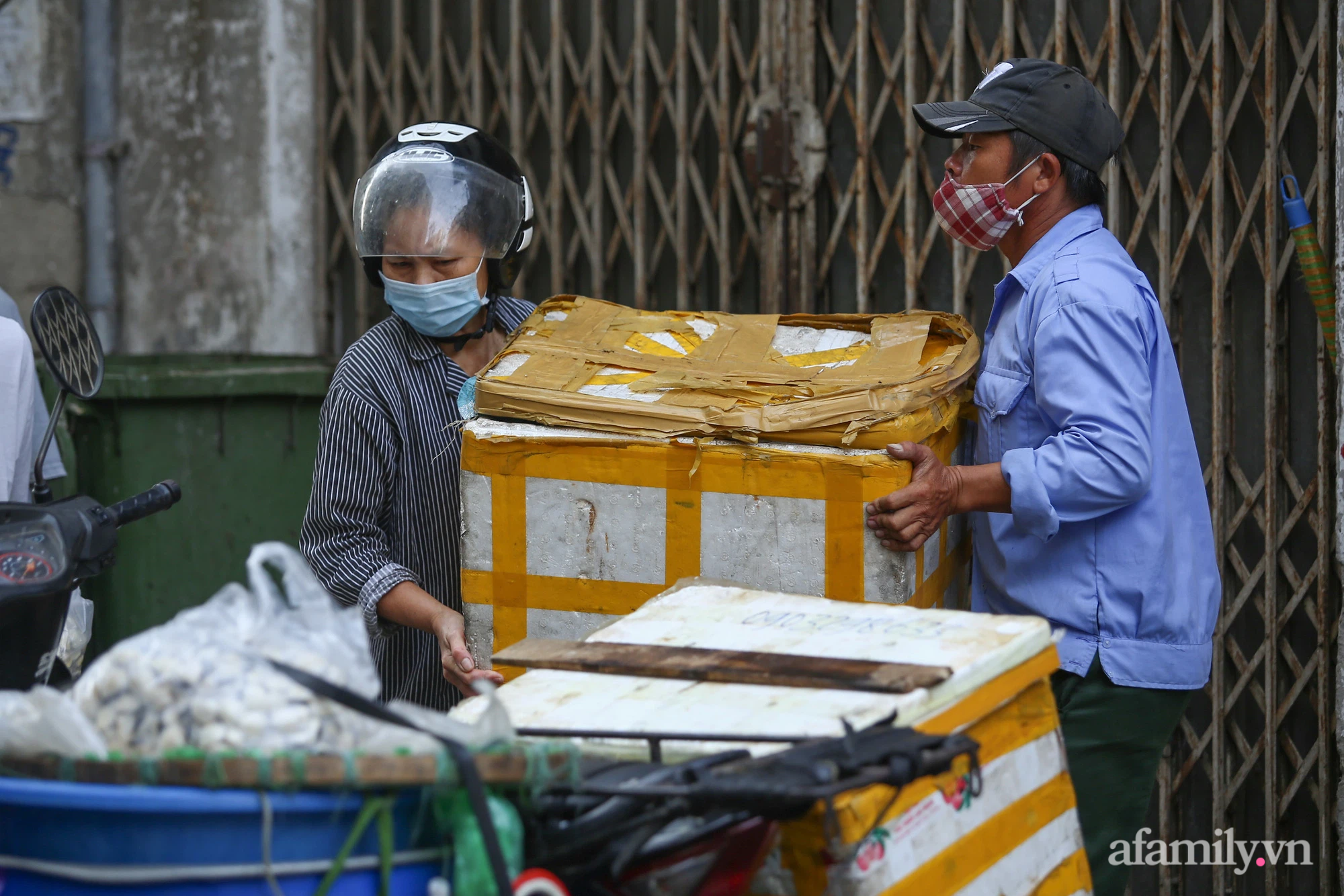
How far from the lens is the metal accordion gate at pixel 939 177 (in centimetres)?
364

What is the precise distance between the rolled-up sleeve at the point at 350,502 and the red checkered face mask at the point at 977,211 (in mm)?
1090

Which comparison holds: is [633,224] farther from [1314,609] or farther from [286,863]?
[286,863]

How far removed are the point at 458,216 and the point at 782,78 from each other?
1902 mm

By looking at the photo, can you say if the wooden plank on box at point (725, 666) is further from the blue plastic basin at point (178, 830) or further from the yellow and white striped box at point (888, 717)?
the blue plastic basin at point (178, 830)

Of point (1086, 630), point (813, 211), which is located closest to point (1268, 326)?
point (813, 211)

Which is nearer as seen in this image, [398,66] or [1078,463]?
[1078,463]

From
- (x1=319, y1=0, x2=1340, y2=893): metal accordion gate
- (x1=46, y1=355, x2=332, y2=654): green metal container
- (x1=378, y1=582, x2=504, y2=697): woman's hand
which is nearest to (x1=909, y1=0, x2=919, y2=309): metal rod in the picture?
(x1=319, y1=0, x2=1340, y2=893): metal accordion gate

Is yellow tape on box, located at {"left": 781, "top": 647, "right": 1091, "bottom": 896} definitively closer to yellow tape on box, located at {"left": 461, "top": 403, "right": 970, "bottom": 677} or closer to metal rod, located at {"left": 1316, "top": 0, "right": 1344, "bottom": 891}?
yellow tape on box, located at {"left": 461, "top": 403, "right": 970, "bottom": 677}

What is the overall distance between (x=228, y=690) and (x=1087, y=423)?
142 cm

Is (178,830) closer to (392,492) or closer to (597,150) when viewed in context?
(392,492)

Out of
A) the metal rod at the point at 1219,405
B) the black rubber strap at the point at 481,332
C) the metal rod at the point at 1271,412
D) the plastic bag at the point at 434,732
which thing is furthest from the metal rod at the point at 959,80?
the plastic bag at the point at 434,732

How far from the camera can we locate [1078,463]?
2.14 m

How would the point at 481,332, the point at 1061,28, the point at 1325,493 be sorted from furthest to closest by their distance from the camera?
the point at 1061,28, the point at 1325,493, the point at 481,332

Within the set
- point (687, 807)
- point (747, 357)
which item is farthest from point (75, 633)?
point (687, 807)
